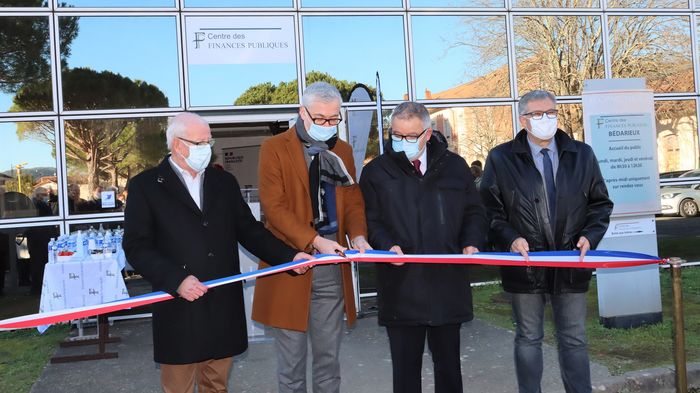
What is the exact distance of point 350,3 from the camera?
380 inches

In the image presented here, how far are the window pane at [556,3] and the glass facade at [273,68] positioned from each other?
0.03m

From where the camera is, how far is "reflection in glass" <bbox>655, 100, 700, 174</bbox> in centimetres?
1075

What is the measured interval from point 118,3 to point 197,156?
619cm

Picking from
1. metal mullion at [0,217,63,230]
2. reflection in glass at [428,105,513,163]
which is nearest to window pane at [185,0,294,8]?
reflection in glass at [428,105,513,163]

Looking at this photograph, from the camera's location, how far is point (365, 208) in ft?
12.6

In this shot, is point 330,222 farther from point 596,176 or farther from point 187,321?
point 596,176

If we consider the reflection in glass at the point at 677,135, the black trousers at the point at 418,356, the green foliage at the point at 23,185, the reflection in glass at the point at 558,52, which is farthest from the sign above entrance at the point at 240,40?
the black trousers at the point at 418,356

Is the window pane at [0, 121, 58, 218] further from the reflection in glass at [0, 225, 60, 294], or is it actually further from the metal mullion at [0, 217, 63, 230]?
the reflection in glass at [0, 225, 60, 294]

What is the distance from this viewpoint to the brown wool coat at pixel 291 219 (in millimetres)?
3652

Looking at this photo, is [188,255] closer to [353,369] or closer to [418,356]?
[418,356]

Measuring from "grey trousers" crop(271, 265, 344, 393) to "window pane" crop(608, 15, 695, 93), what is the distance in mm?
8320

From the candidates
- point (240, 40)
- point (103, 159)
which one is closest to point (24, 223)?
point (103, 159)

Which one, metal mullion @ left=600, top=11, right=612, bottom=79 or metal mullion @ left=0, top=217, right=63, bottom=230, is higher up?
metal mullion @ left=600, top=11, right=612, bottom=79

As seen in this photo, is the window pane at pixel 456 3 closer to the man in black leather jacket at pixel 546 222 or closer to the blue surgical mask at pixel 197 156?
the man in black leather jacket at pixel 546 222
